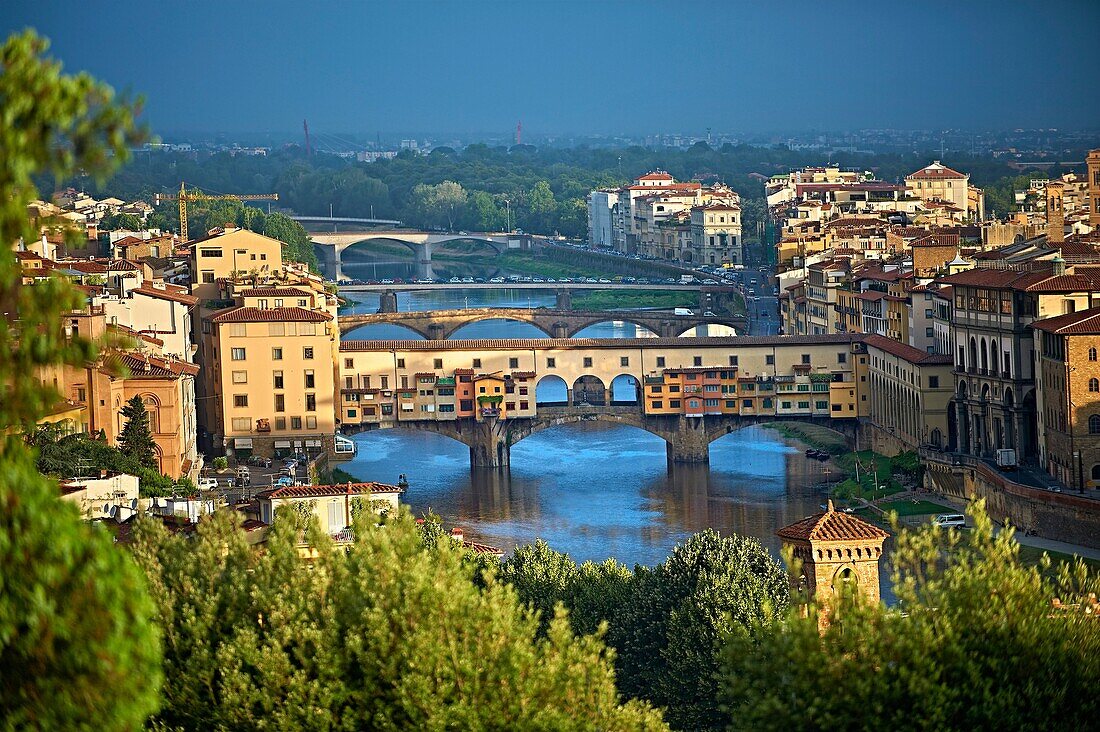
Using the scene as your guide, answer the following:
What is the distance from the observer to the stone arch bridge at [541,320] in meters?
49.3

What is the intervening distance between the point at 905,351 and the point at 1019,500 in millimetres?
6866

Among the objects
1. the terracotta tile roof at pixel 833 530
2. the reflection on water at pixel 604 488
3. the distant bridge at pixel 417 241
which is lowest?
the reflection on water at pixel 604 488

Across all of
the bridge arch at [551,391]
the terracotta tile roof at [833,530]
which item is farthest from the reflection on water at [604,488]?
the terracotta tile roof at [833,530]

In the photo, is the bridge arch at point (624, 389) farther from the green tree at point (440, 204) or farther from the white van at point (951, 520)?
the green tree at point (440, 204)

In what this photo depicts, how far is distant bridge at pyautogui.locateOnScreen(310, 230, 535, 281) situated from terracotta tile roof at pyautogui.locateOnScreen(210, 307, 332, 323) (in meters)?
37.2

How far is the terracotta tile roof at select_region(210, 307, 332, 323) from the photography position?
111ft

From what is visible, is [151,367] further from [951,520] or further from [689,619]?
[689,619]

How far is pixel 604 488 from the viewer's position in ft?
110

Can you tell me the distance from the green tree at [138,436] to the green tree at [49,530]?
64.3 feet

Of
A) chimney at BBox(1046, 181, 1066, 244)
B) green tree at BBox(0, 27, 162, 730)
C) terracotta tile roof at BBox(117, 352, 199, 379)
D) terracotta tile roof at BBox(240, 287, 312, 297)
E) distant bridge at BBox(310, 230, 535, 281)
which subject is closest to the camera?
green tree at BBox(0, 27, 162, 730)

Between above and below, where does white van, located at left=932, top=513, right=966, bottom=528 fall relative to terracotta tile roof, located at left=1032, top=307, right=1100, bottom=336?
below

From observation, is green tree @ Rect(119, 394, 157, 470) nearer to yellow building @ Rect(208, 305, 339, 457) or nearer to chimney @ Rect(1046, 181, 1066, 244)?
yellow building @ Rect(208, 305, 339, 457)

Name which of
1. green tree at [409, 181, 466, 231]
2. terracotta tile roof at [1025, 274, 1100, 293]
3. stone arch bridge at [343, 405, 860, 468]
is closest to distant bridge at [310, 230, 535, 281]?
green tree at [409, 181, 466, 231]

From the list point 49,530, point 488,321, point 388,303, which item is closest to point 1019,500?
point 49,530
